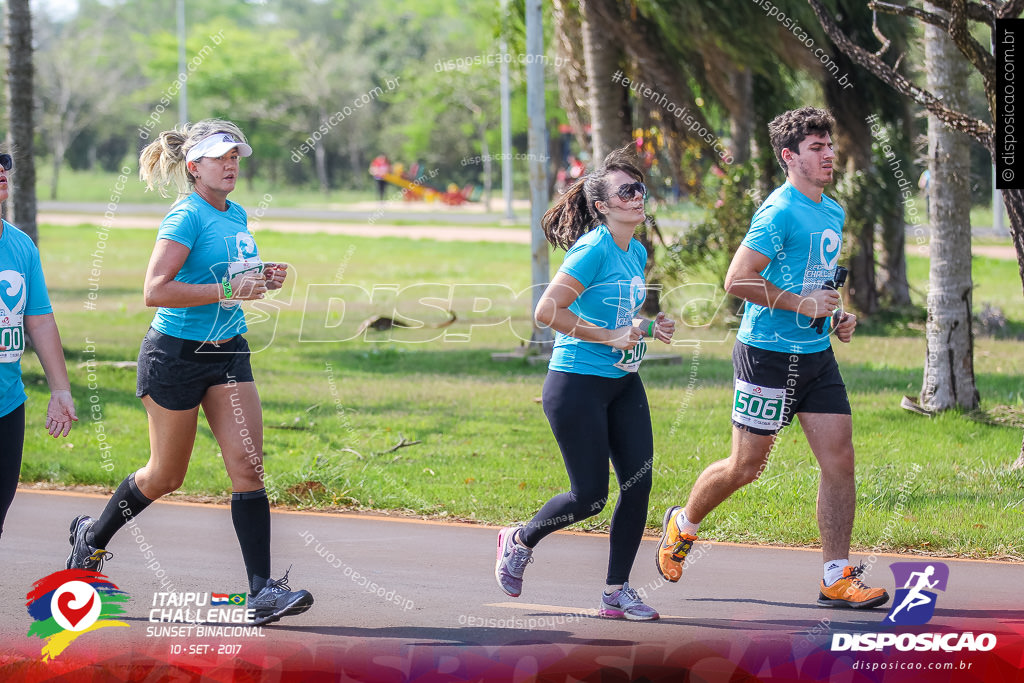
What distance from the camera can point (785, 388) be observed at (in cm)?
504

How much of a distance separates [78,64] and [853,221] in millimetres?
44158

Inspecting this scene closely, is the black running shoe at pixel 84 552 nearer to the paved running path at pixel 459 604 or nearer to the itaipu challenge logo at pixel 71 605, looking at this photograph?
the itaipu challenge logo at pixel 71 605

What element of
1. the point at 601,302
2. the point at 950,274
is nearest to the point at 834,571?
the point at 601,302

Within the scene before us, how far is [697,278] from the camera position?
1509 centimetres

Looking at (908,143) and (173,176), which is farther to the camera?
(908,143)

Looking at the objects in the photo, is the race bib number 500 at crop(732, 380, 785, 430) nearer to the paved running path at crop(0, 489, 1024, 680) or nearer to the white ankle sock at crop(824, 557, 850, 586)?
the white ankle sock at crop(824, 557, 850, 586)

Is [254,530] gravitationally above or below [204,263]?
below

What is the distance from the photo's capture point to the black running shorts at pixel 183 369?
479 centimetres

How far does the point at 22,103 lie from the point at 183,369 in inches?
340

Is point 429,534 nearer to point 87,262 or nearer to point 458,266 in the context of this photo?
point 458,266

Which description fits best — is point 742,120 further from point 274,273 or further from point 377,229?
point 377,229

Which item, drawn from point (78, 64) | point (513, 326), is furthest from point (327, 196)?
point (513, 326)

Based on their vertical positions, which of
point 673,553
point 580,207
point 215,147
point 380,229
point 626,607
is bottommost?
point 626,607

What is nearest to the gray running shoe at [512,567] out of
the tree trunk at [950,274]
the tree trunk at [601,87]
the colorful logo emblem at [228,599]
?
the colorful logo emblem at [228,599]
